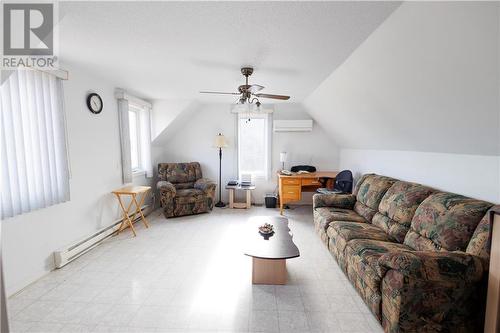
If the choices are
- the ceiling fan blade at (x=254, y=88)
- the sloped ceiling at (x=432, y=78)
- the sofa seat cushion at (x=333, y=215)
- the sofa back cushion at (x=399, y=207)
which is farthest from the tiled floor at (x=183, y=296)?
the ceiling fan blade at (x=254, y=88)

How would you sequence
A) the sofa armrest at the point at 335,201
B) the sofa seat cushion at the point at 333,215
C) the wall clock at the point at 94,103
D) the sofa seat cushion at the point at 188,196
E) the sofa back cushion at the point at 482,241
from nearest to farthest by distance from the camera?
the sofa back cushion at the point at 482,241, the sofa seat cushion at the point at 333,215, the wall clock at the point at 94,103, the sofa armrest at the point at 335,201, the sofa seat cushion at the point at 188,196

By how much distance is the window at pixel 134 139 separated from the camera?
4.21 metres

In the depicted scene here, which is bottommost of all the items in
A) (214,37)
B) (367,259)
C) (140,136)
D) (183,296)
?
(183,296)

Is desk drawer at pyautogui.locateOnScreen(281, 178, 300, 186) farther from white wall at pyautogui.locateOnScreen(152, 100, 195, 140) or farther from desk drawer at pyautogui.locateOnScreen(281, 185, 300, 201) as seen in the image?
white wall at pyautogui.locateOnScreen(152, 100, 195, 140)

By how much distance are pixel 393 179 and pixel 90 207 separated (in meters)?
4.00

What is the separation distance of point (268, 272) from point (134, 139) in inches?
139

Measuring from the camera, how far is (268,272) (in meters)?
2.18

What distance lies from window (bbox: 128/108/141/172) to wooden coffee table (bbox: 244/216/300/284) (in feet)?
9.81

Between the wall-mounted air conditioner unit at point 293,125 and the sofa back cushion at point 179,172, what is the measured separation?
1.92 meters

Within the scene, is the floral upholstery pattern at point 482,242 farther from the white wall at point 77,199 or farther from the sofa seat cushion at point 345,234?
the white wall at point 77,199

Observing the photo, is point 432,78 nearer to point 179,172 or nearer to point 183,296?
point 183,296

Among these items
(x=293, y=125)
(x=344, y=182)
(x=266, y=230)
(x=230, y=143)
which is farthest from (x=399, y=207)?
(x=230, y=143)

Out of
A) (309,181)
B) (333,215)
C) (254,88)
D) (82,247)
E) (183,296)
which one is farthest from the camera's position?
(309,181)

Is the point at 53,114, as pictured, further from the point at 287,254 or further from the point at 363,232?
the point at 363,232
